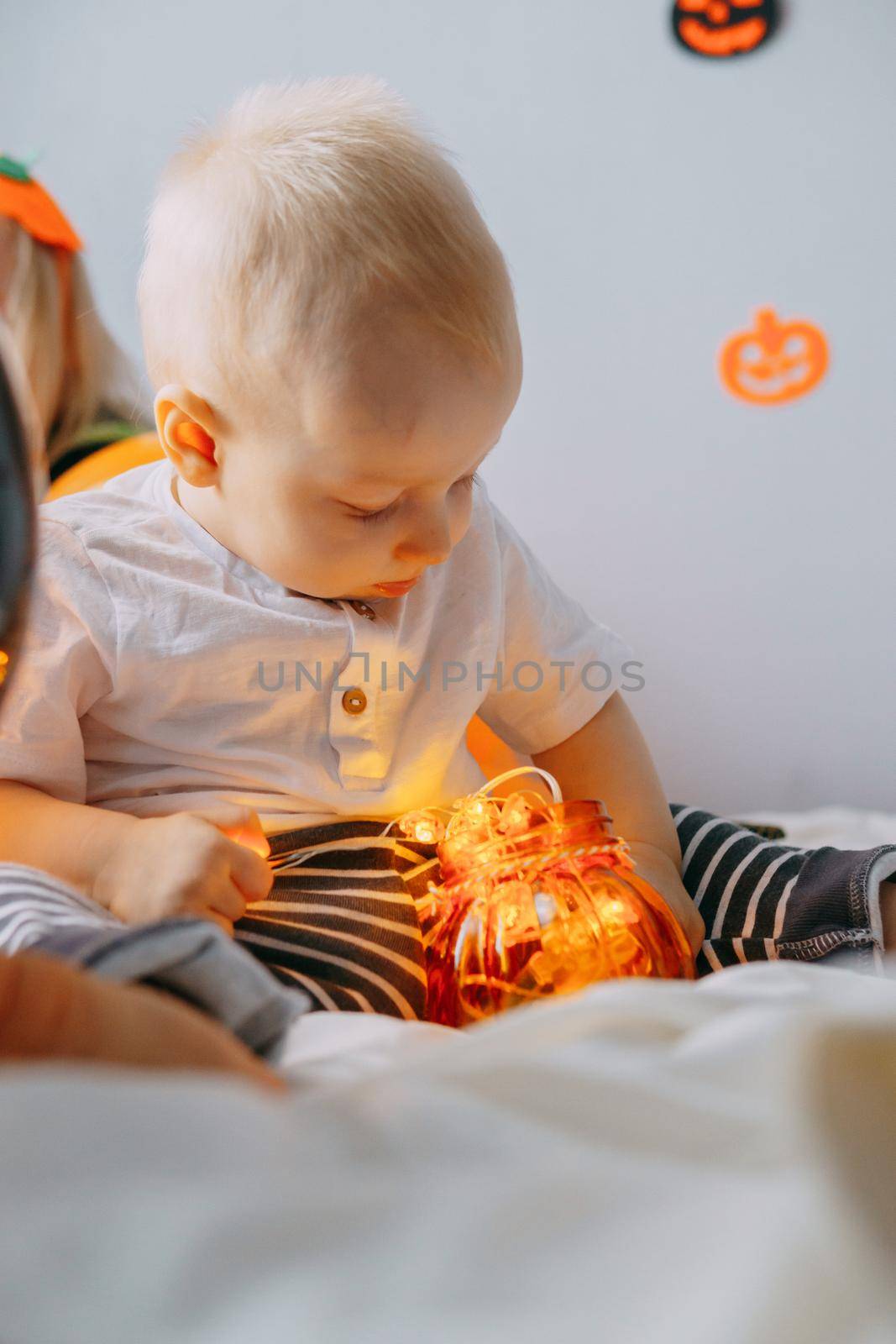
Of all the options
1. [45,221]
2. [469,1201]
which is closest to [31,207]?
[45,221]

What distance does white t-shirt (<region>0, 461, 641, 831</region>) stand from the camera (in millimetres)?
691

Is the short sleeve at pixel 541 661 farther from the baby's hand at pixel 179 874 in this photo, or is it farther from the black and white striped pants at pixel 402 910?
the baby's hand at pixel 179 874

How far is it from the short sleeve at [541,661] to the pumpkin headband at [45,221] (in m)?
0.65

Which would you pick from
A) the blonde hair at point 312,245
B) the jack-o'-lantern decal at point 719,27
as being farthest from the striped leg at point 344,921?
the jack-o'-lantern decal at point 719,27

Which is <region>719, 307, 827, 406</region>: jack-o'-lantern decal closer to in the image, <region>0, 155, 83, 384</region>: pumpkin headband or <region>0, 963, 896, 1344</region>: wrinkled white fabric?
<region>0, 155, 83, 384</region>: pumpkin headband

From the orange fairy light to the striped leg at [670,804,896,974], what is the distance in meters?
0.11

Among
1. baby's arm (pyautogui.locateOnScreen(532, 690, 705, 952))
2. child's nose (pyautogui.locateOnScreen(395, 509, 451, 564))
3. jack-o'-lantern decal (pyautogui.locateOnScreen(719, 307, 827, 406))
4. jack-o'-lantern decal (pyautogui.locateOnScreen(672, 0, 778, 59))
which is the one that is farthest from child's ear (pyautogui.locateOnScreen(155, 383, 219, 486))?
jack-o'-lantern decal (pyautogui.locateOnScreen(672, 0, 778, 59))

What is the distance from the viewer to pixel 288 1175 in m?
0.25

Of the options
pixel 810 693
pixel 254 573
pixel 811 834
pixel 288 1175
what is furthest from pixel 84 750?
pixel 810 693

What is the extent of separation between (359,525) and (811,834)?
0.61 meters

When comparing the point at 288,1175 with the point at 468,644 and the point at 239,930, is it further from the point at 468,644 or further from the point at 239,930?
the point at 468,644

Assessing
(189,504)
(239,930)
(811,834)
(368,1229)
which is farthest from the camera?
(811,834)

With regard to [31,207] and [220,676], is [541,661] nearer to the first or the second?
[220,676]

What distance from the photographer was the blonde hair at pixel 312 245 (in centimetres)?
62
